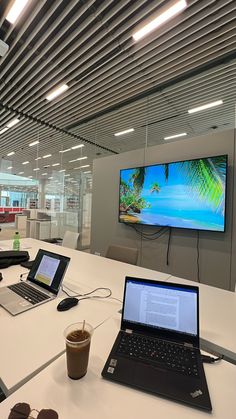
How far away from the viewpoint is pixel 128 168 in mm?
3963

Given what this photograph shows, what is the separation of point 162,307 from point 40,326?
0.59 metres

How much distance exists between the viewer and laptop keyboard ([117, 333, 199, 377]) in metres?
0.74

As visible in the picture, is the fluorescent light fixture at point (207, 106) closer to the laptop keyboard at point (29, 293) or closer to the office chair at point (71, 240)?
the office chair at point (71, 240)

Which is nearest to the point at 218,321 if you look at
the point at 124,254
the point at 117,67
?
the point at 124,254

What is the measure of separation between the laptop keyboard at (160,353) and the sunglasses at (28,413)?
32 cm

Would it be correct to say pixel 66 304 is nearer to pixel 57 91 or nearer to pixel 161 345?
pixel 161 345

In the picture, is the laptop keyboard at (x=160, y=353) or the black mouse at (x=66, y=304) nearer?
the laptop keyboard at (x=160, y=353)

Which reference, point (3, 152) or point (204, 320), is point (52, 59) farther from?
point (3, 152)

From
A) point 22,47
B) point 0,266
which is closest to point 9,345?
point 0,266

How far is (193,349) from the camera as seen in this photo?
82 centimetres

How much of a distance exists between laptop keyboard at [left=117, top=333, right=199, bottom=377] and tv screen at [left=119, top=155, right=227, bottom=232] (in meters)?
2.19

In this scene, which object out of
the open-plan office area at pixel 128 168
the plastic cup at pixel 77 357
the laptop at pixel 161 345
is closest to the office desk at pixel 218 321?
the open-plan office area at pixel 128 168

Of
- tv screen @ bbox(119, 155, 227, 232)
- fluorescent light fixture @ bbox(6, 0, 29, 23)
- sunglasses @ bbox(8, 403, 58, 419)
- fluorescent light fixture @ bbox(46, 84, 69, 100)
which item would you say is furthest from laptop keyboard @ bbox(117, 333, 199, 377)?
fluorescent light fixture @ bbox(46, 84, 69, 100)

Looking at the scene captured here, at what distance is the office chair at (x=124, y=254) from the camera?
2293 mm
